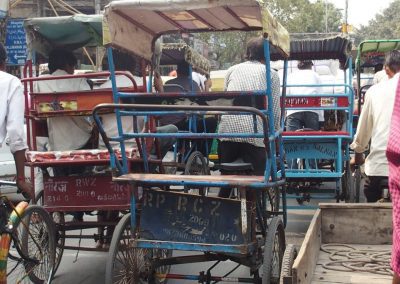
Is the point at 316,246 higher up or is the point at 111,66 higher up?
the point at 111,66

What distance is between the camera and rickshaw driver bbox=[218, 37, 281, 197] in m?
4.71

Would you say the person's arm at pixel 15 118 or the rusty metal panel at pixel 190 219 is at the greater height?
the person's arm at pixel 15 118

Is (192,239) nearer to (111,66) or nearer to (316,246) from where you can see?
(316,246)

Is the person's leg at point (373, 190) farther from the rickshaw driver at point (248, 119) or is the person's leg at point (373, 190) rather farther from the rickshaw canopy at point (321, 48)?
the rickshaw canopy at point (321, 48)

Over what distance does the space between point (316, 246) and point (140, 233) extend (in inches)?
45.4

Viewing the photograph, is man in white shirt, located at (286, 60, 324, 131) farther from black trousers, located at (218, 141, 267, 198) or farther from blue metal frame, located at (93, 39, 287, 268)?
blue metal frame, located at (93, 39, 287, 268)

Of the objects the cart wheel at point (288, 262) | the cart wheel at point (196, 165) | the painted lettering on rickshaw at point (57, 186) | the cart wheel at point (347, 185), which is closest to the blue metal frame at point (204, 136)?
the cart wheel at point (288, 262)

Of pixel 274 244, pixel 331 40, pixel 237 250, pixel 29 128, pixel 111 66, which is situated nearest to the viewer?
pixel 237 250

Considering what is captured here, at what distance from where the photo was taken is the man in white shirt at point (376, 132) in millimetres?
4754

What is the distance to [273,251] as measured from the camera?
373cm

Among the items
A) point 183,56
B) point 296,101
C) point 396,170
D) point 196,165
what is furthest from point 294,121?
point 396,170

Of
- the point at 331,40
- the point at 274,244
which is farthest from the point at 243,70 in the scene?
the point at 331,40

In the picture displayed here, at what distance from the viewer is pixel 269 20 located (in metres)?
3.88

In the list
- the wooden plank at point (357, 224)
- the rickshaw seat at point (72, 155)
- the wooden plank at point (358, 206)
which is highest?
the rickshaw seat at point (72, 155)
